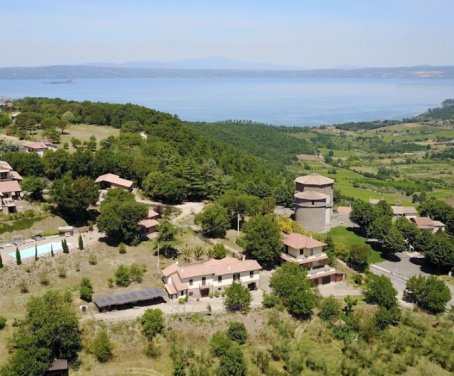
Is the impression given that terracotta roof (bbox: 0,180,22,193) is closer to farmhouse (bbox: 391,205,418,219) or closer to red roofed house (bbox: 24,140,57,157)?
red roofed house (bbox: 24,140,57,157)

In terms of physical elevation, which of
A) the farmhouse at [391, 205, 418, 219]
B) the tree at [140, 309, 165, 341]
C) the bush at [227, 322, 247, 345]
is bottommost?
the farmhouse at [391, 205, 418, 219]

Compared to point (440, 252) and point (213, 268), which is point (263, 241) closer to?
point (213, 268)

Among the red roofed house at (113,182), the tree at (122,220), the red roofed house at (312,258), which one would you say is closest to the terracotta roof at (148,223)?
the tree at (122,220)

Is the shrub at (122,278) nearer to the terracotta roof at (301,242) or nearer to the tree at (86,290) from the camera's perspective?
the tree at (86,290)

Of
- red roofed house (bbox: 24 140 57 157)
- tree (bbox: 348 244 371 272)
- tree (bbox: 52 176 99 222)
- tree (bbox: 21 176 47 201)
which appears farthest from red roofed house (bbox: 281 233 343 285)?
red roofed house (bbox: 24 140 57 157)

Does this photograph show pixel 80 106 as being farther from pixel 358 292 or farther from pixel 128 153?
pixel 358 292

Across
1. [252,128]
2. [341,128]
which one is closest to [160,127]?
[252,128]

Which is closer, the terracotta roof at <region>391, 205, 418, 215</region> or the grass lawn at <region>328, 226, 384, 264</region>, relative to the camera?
the grass lawn at <region>328, 226, 384, 264</region>

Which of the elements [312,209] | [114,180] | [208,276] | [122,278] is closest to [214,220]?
[208,276]
